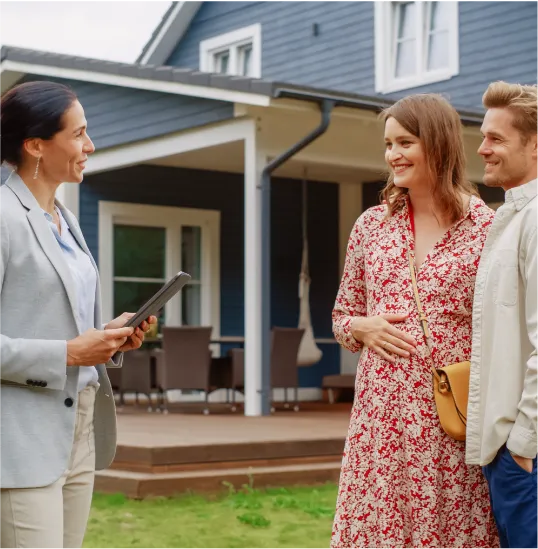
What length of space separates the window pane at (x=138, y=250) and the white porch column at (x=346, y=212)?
2.34 metres

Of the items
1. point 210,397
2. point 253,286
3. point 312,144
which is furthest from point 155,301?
point 210,397

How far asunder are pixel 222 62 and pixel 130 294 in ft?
20.3

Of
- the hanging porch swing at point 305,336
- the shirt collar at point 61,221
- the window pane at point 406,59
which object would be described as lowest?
the hanging porch swing at point 305,336

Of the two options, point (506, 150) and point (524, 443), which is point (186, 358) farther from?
point (524, 443)

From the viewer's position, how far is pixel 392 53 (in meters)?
14.9

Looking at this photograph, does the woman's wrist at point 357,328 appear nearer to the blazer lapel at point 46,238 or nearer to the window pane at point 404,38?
the blazer lapel at point 46,238

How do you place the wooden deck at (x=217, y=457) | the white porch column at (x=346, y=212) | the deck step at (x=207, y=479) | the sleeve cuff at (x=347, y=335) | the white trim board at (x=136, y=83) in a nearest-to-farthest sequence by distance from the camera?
the sleeve cuff at (x=347, y=335), the deck step at (x=207, y=479), the wooden deck at (x=217, y=457), the white trim board at (x=136, y=83), the white porch column at (x=346, y=212)

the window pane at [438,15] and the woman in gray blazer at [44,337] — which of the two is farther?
the window pane at [438,15]

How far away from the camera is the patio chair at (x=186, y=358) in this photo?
10273 mm

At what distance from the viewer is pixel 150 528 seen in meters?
5.99

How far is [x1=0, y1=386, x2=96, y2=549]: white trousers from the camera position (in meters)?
2.39

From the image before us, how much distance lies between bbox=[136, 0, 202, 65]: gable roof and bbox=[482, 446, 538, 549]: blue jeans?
16077mm

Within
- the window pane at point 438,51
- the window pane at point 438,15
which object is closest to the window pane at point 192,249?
the window pane at point 438,51

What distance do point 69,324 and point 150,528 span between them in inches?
146
